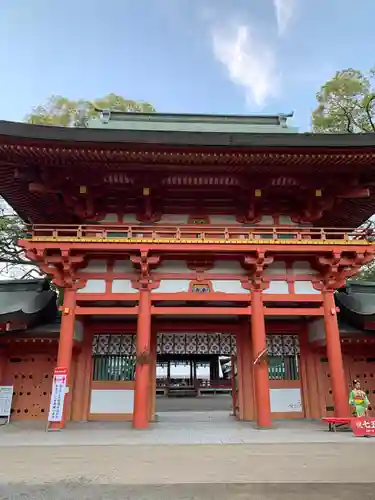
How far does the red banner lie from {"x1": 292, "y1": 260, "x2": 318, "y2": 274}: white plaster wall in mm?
4530

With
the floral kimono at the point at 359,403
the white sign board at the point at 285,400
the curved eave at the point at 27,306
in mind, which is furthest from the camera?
the white sign board at the point at 285,400

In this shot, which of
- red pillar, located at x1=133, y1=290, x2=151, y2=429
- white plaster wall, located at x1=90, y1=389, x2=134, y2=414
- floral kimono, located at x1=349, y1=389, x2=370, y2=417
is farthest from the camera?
white plaster wall, located at x1=90, y1=389, x2=134, y2=414

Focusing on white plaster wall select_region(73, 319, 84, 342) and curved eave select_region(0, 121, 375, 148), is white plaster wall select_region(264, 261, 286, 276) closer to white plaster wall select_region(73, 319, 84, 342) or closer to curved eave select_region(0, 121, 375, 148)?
curved eave select_region(0, 121, 375, 148)

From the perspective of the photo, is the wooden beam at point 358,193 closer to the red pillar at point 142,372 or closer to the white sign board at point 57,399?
the red pillar at point 142,372

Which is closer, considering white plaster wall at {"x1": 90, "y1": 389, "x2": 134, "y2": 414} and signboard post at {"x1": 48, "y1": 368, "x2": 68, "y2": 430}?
signboard post at {"x1": 48, "y1": 368, "x2": 68, "y2": 430}

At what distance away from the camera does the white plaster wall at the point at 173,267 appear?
1181cm

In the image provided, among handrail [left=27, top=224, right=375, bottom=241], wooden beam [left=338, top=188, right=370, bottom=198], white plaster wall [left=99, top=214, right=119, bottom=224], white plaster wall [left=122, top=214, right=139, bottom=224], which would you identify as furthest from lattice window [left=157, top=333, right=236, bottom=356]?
wooden beam [left=338, top=188, right=370, bottom=198]

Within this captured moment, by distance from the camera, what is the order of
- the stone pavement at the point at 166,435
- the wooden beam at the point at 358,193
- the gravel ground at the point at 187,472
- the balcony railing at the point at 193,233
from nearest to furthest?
the gravel ground at the point at 187,472, the stone pavement at the point at 166,435, the balcony railing at the point at 193,233, the wooden beam at the point at 358,193

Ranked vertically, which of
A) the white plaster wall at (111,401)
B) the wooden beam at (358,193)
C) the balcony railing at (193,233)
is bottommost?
the white plaster wall at (111,401)

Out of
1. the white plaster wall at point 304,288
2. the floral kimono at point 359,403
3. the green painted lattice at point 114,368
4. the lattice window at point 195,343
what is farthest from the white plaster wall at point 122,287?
the floral kimono at point 359,403

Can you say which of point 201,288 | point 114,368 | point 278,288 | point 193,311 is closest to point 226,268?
point 201,288

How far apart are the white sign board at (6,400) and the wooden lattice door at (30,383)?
52cm

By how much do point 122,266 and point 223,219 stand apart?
3756 millimetres

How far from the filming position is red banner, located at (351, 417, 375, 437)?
8.90 metres
